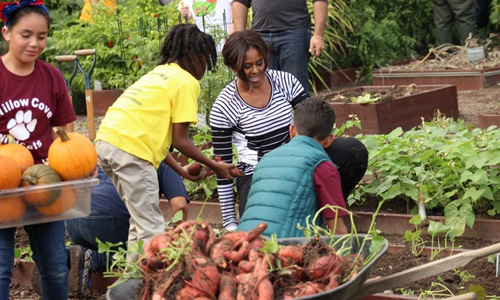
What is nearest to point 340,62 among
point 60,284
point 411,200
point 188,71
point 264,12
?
point 264,12

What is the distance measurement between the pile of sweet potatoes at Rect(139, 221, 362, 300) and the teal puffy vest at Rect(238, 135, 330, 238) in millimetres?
1007

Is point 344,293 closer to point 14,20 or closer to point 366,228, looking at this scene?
point 14,20

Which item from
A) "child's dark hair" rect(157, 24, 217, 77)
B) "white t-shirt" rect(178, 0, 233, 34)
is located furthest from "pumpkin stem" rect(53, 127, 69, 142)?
"white t-shirt" rect(178, 0, 233, 34)

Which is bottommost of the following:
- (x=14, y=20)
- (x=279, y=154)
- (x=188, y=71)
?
(x=279, y=154)

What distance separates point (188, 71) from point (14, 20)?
1189 mm

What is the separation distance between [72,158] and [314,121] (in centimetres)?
131

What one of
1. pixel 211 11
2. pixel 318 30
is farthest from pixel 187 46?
pixel 211 11

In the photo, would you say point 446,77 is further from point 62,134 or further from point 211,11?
point 62,134

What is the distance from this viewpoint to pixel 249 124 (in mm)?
5957

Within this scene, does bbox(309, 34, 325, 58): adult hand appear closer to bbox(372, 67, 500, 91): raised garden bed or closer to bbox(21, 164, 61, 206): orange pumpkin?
bbox(21, 164, 61, 206): orange pumpkin

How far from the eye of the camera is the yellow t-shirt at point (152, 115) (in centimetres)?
508

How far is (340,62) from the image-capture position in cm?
1267

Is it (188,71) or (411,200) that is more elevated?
(188,71)

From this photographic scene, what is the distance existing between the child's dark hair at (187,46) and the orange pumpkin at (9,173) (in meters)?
1.50
